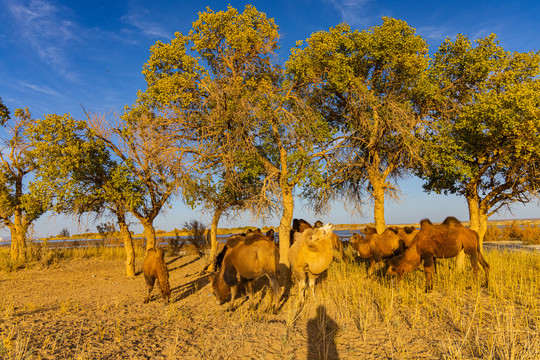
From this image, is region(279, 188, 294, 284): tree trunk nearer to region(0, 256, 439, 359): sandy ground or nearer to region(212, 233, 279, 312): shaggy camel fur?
region(0, 256, 439, 359): sandy ground

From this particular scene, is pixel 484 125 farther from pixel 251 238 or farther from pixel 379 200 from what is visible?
pixel 251 238

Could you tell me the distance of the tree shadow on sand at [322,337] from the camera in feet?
16.2

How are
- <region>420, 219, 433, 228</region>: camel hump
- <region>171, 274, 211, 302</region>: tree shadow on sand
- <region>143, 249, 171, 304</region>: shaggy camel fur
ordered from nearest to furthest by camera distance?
<region>143, 249, 171, 304</region>: shaggy camel fur → <region>420, 219, 433, 228</region>: camel hump → <region>171, 274, 211, 302</region>: tree shadow on sand

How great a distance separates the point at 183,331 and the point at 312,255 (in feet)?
11.2

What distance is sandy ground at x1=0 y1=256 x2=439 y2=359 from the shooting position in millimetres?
4750

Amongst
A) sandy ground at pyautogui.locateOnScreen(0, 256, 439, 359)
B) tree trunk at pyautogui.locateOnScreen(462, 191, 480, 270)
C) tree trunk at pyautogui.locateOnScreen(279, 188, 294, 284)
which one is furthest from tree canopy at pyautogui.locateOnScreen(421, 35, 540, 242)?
sandy ground at pyautogui.locateOnScreen(0, 256, 439, 359)

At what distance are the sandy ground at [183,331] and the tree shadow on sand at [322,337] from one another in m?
0.01

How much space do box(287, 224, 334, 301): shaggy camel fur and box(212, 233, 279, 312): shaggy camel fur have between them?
581mm

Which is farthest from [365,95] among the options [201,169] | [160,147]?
[160,147]

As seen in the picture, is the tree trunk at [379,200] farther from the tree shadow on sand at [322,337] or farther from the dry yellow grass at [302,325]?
the tree shadow on sand at [322,337]

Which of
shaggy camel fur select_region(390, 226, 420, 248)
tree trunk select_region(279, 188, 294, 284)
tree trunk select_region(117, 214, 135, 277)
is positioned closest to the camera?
shaggy camel fur select_region(390, 226, 420, 248)

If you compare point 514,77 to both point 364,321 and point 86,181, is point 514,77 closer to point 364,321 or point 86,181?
point 364,321

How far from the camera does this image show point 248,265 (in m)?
7.78

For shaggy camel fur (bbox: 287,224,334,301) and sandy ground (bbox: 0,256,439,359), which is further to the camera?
shaggy camel fur (bbox: 287,224,334,301)
